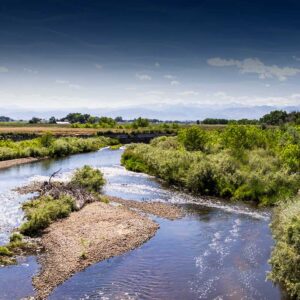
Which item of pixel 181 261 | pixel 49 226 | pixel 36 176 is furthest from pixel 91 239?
pixel 36 176

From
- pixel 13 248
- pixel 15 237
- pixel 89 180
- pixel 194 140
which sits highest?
pixel 194 140

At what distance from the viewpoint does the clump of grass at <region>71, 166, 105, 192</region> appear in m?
67.4

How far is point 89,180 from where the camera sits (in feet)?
224

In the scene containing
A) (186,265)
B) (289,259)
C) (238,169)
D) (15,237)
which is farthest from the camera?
(238,169)

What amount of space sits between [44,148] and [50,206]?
7594 centimetres

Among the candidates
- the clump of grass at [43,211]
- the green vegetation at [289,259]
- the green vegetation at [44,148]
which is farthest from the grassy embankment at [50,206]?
the green vegetation at [44,148]

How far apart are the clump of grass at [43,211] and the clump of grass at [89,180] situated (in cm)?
973

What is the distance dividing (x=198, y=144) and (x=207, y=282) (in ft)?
244

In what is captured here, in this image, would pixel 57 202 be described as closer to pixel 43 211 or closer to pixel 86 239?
pixel 43 211

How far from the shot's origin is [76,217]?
51.2m

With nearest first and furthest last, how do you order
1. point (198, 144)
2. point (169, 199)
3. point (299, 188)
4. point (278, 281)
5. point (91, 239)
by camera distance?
point (278, 281) < point (91, 239) < point (299, 188) < point (169, 199) < point (198, 144)

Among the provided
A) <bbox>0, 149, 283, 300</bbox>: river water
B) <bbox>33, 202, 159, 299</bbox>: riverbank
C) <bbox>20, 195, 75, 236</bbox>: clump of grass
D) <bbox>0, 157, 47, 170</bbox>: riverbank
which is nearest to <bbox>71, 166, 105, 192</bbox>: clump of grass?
<bbox>0, 149, 283, 300</bbox>: river water

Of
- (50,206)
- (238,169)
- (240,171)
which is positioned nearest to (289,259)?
(50,206)

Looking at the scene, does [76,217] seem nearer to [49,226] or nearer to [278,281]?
[49,226]
